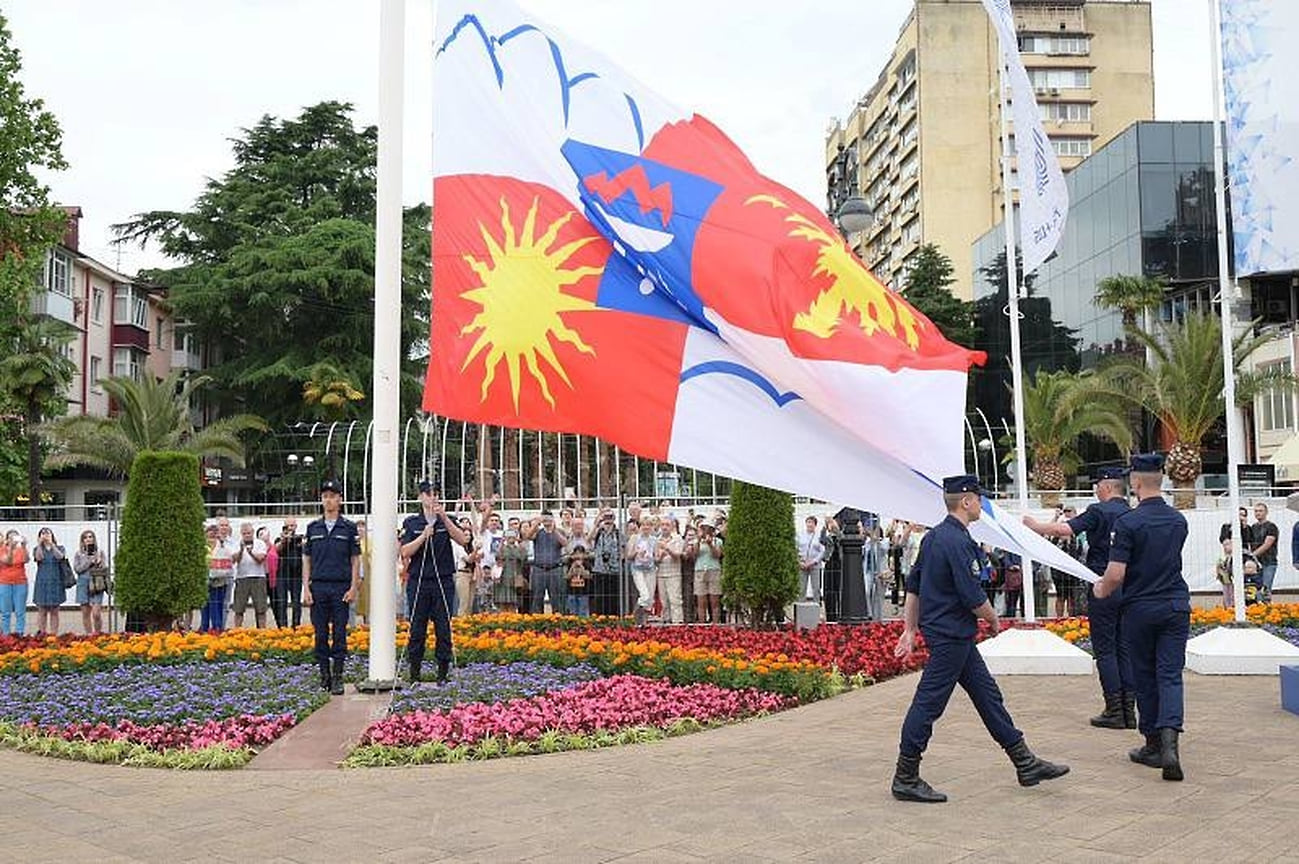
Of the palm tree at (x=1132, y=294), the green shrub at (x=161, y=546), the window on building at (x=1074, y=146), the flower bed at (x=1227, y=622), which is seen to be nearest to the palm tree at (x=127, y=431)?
the green shrub at (x=161, y=546)

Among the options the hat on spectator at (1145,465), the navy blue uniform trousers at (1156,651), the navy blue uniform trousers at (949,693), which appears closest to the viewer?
the navy blue uniform trousers at (949,693)

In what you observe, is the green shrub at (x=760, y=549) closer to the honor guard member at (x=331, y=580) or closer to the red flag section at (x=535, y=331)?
the honor guard member at (x=331, y=580)

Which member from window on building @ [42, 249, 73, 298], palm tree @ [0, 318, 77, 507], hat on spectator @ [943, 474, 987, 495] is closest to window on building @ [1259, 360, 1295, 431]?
hat on spectator @ [943, 474, 987, 495]

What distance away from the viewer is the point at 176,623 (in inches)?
682

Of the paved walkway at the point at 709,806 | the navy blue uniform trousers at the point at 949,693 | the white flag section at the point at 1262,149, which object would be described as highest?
the white flag section at the point at 1262,149

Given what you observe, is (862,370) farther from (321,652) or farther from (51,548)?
(51,548)

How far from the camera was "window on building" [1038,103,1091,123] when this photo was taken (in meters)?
75.1

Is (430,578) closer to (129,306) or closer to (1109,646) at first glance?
(1109,646)

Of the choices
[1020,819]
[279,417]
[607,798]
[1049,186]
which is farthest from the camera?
[279,417]

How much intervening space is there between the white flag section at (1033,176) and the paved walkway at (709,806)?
17.7 ft

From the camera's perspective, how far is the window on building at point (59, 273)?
1971 inches

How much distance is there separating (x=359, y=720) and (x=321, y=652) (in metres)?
1.63

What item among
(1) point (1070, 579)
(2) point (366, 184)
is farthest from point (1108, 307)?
(1) point (1070, 579)

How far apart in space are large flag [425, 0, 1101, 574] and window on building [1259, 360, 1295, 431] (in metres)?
38.1
